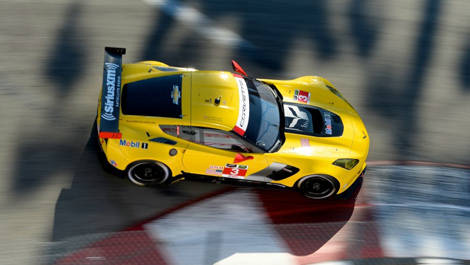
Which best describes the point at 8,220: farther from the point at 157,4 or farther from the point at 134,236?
the point at 157,4

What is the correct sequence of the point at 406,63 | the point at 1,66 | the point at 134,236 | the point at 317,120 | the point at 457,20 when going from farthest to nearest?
1. the point at 457,20
2. the point at 406,63
3. the point at 1,66
4. the point at 317,120
5. the point at 134,236

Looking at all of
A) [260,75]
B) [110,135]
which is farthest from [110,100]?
[260,75]

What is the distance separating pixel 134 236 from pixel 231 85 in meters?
2.38

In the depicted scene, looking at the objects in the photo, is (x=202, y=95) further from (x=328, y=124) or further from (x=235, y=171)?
(x=328, y=124)

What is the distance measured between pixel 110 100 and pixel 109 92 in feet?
0.40

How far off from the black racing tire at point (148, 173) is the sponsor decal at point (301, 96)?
2.25 meters

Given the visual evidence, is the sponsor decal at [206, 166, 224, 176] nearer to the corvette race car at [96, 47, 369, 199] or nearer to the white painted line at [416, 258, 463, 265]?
the corvette race car at [96, 47, 369, 199]

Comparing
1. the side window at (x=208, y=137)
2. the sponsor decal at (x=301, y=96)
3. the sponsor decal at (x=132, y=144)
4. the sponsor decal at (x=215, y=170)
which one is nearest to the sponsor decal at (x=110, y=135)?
the sponsor decal at (x=132, y=144)

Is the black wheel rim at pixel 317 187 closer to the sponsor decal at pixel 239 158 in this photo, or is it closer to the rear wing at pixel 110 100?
the sponsor decal at pixel 239 158

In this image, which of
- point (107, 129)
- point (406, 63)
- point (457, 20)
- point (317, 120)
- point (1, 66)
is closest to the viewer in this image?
point (107, 129)

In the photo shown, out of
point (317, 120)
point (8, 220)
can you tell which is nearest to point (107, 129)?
point (8, 220)

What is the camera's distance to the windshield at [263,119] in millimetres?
5652

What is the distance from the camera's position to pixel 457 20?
904 centimetres

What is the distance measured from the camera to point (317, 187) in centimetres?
615
